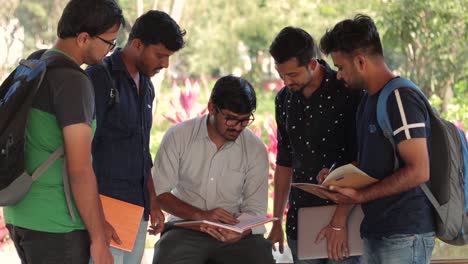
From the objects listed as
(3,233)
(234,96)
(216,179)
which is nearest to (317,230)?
(216,179)

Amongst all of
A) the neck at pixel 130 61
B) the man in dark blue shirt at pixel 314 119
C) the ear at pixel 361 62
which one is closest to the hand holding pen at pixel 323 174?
the man in dark blue shirt at pixel 314 119

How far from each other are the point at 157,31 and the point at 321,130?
0.64 metres

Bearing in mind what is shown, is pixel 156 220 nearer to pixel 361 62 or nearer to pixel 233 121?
pixel 233 121

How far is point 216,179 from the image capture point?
3.04 m

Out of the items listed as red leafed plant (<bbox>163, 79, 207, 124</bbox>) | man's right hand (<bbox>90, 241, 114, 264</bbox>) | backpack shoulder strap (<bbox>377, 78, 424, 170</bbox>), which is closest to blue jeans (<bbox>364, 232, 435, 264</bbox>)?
backpack shoulder strap (<bbox>377, 78, 424, 170</bbox>)

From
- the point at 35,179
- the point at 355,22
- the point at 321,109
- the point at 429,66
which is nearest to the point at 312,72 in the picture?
the point at 321,109

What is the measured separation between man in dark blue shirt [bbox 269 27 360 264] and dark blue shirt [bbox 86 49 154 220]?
530mm

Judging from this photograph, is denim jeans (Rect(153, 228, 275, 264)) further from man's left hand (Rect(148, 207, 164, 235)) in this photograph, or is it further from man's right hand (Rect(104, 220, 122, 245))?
man's right hand (Rect(104, 220, 122, 245))

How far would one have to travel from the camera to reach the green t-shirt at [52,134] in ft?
6.75

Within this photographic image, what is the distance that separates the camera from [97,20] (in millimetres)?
2154

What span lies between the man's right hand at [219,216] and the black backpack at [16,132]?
0.96 metres

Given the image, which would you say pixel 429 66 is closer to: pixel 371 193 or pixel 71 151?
pixel 371 193

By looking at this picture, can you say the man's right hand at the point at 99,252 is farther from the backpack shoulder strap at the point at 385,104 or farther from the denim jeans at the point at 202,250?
the backpack shoulder strap at the point at 385,104

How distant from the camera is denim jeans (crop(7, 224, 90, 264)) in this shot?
2102mm
